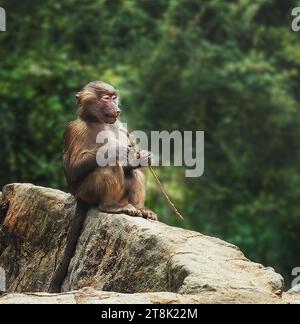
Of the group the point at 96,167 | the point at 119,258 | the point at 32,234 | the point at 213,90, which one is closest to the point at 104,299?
the point at 119,258

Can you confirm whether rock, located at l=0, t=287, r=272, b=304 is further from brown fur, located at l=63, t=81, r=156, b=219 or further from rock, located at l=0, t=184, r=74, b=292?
rock, located at l=0, t=184, r=74, b=292

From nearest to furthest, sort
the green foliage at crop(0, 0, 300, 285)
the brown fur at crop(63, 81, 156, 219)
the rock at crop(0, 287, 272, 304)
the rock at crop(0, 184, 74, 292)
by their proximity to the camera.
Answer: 1. the rock at crop(0, 287, 272, 304)
2. the brown fur at crop(63, 81, 156, 219)
3. the rock at crop(0, 184, 74, 292)
4. the green foliage at crop(0, 0, 300, 285)

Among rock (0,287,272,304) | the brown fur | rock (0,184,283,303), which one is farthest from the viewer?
the brown fur

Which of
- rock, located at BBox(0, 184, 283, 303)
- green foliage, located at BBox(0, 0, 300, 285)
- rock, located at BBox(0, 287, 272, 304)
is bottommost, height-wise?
rock, located at BBox(0, 287, 272, 304)

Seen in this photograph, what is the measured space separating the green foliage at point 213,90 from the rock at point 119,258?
7.87m

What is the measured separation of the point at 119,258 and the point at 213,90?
1145 cm

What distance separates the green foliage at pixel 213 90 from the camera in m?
17.6

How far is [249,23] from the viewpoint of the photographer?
19469mm

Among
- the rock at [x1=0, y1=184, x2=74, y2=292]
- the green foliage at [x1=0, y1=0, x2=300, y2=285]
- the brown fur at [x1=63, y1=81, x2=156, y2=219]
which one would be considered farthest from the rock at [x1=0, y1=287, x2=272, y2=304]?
the green foliage at [x1=0, y1=0, x2=300, y2=285]

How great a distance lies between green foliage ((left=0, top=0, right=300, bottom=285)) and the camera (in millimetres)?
17625

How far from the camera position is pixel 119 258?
745 centimetres

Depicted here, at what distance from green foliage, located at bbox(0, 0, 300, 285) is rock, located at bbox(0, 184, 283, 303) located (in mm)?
7869

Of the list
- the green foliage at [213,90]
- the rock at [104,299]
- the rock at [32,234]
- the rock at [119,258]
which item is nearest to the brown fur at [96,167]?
the rock at [119,258]

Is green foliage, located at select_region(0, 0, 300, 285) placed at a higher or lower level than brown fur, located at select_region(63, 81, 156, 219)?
higher
